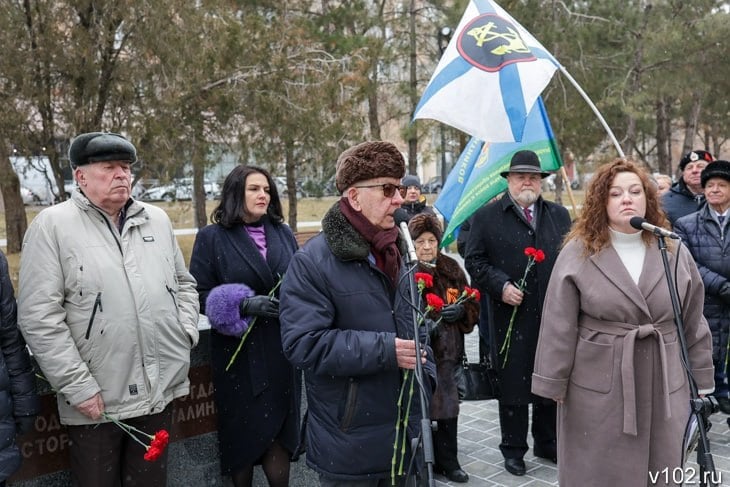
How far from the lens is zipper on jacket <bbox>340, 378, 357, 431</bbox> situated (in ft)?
9.88

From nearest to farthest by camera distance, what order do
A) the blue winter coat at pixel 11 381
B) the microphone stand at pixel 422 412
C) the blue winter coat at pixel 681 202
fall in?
the microphone stand at pixel 422 412 → the blue winter coat at pixel 11 381 → the blue winter coat at pixel 681 202

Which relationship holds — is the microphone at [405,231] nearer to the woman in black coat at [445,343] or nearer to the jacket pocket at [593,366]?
the jacket pocket at [593,366]

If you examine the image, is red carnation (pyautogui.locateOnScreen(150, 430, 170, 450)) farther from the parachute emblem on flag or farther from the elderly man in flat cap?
the parachute emblem on flag

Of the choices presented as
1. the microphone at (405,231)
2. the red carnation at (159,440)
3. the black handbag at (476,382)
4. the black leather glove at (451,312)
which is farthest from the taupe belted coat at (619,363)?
the red carnation at (159,440)

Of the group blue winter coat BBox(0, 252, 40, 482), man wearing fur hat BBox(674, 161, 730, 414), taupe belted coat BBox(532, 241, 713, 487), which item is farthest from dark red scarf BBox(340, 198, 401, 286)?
man wearing fur hat BBox(674, 161, 730, 414)

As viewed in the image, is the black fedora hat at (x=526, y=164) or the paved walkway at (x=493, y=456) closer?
the paved walkway at (x=493, y=456)

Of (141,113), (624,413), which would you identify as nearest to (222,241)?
(624,413)

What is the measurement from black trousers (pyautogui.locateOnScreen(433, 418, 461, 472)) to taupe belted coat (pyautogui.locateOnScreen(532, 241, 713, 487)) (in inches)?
57.1

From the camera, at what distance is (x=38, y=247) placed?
129 inches

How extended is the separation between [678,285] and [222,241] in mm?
2446

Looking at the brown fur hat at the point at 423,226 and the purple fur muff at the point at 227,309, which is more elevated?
the brown fur hat at the point at 423,226

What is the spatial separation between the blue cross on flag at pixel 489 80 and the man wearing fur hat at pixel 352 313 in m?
2.82

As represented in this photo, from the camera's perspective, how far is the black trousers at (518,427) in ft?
16.9

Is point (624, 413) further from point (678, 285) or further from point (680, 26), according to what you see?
point (680, 26)
